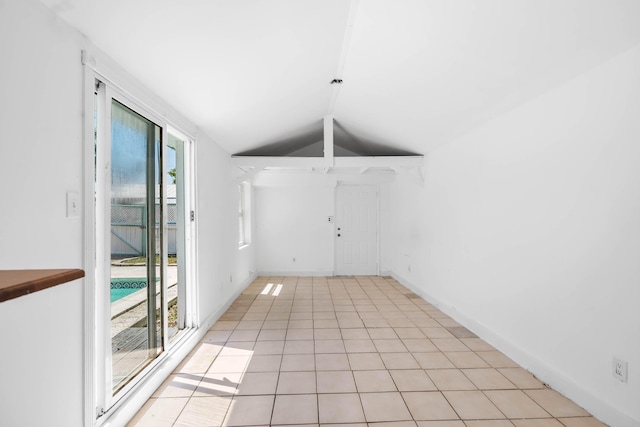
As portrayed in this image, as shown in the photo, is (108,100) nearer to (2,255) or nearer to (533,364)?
(2,255)

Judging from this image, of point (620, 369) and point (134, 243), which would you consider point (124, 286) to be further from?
point (620, 369)

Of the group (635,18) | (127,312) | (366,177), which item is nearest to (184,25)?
(127,312)

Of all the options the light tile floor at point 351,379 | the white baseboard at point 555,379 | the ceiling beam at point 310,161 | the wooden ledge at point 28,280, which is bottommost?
the light tile floor at point 351,379

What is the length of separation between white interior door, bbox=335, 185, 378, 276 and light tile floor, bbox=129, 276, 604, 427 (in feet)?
9.22

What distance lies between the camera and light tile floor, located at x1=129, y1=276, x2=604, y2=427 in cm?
208

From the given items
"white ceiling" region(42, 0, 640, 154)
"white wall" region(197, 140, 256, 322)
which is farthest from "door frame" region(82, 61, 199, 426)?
"white wall" region(197, 140, 256, 322)

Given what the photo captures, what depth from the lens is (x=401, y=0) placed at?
6.47ft

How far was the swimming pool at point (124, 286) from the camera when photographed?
202 centimetres

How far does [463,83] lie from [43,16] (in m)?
2.72

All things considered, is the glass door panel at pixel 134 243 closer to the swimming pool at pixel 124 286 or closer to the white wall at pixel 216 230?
the swimming pool at pixel 124 286

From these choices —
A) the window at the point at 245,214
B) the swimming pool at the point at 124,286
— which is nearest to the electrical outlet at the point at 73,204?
the swimming pool at the point at 124,286

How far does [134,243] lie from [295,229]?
473cm

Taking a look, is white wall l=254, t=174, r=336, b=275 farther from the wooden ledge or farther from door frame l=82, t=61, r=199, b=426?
the wooden ledge

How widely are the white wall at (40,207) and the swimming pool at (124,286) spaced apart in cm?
46
